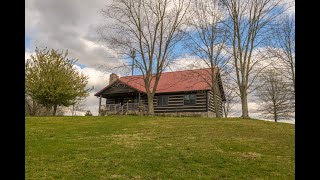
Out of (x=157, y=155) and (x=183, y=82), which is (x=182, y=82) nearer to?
(x=183, y=82)

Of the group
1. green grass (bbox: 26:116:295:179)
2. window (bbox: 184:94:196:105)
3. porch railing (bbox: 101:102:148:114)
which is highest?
window (bbox: 184:94:196:105)

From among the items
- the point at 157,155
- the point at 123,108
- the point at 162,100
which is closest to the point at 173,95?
the point at 162,100

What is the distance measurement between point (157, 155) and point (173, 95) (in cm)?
2438

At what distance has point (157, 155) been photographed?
414 inches

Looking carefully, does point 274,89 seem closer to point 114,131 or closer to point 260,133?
point 260,133

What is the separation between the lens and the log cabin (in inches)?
1309

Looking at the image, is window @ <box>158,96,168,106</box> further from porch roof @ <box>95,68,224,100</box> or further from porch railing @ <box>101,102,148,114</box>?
porch railing @ <box>101,102,148,114</box>

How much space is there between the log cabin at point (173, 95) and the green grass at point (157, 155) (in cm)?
1638

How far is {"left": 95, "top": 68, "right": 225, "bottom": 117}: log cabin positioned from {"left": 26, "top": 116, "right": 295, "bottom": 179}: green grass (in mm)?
16380

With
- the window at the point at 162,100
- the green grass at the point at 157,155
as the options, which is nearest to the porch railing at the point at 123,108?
the window at the point at 162,100

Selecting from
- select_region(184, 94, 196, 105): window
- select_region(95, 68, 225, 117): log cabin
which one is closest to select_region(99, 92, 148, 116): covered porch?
select_region(95, 68, 225, 117): log cabin
